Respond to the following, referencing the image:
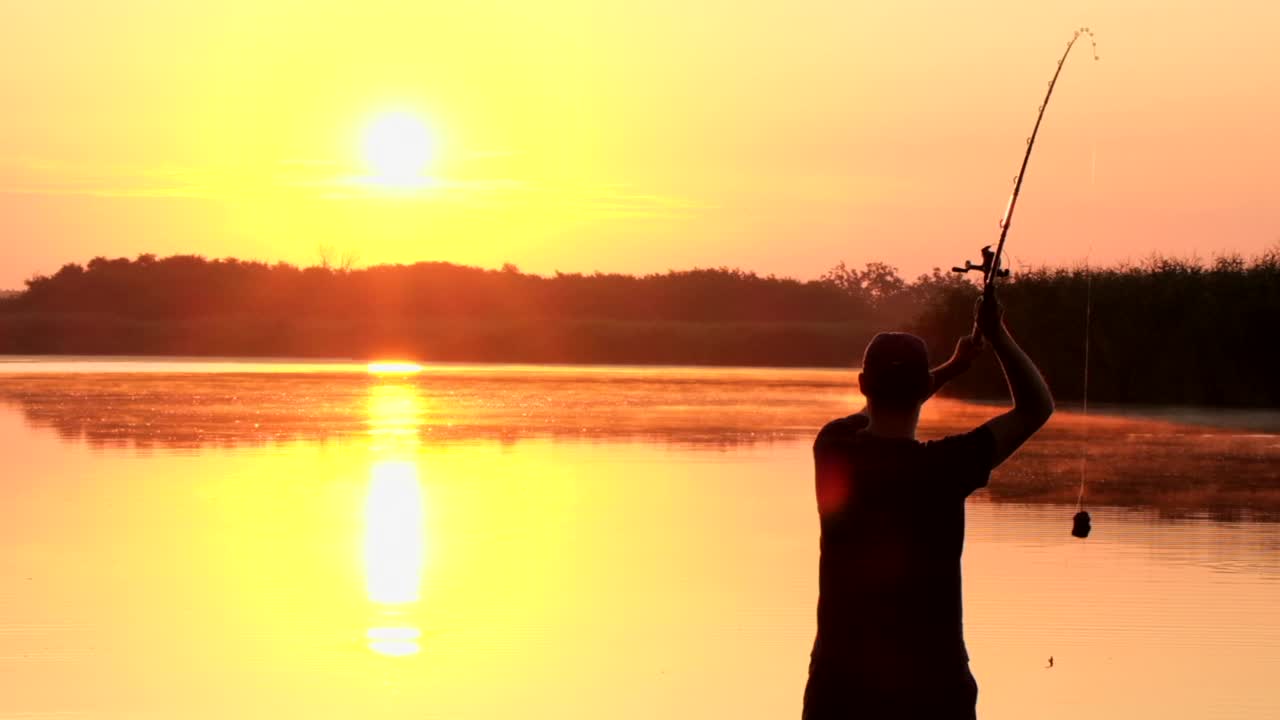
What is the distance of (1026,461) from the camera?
1962cm

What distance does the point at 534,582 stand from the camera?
422 inches

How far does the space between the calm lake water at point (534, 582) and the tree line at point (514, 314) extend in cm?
1377

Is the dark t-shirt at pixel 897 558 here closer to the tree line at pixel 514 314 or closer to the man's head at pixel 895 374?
the man's head at pixel 895 374

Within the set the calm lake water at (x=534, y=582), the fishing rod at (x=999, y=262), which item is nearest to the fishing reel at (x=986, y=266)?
the fishing rod at (x=999, y=262)

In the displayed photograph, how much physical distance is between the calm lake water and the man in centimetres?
317

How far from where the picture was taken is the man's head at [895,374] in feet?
13.9

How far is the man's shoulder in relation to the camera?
14.1 feet

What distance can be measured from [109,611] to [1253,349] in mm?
26126

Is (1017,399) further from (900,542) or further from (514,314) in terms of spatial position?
(514,314)

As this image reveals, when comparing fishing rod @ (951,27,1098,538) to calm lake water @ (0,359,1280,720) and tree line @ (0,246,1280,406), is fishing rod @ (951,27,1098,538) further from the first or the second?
tree line @ (0,246,1280,406)

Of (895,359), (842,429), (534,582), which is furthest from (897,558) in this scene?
(534,582)

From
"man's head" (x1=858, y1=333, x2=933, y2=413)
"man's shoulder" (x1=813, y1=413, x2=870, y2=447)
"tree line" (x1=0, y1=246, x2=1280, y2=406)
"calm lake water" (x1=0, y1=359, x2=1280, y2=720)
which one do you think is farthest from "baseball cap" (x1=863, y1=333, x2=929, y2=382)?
"tree line" (x1=0, y1=246, x2=1280, y2=406)

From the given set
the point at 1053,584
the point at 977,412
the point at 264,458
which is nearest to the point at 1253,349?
the point at 977,412

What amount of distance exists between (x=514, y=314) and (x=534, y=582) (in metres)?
69.6
